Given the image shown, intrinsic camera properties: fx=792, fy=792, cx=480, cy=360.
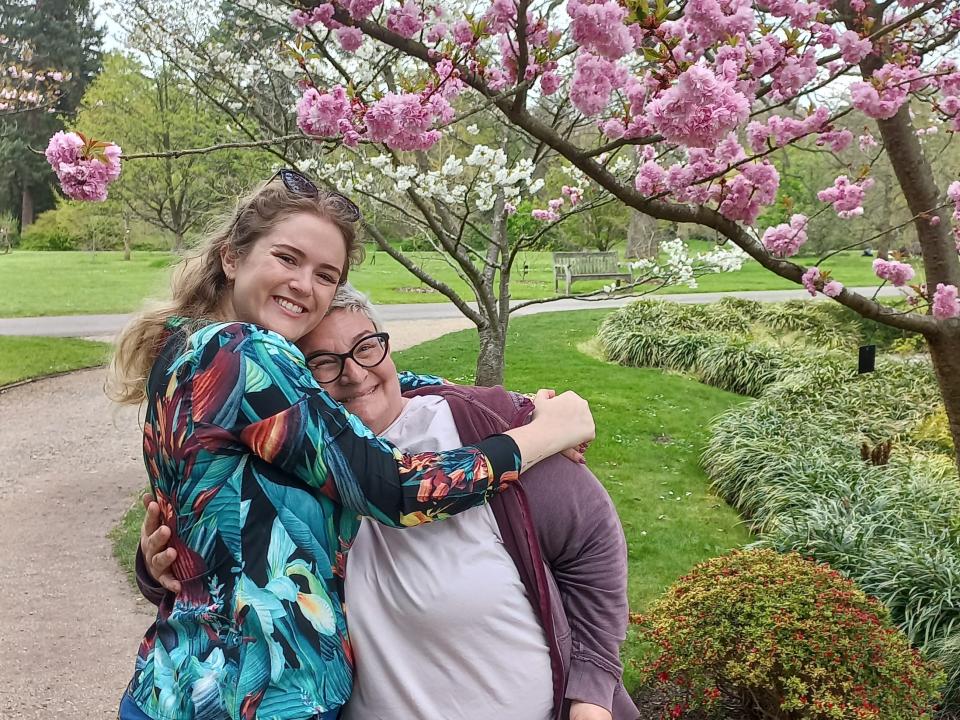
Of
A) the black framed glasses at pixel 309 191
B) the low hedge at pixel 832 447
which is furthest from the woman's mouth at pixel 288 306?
the low hedge at pixel 832 447

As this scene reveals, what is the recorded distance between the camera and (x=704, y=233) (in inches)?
1169

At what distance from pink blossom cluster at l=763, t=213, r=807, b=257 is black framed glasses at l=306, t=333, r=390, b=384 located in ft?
8.56

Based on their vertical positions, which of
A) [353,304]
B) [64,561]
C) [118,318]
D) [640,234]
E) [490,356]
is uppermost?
[640,234]

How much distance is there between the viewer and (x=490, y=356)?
456 cm

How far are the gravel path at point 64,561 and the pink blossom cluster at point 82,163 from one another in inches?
32.6

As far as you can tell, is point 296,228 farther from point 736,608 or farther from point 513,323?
point 513,323

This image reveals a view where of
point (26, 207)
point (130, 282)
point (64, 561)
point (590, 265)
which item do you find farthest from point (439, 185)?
point (26, 207)

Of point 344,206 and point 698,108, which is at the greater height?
point 698,108

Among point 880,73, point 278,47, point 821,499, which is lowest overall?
point 821,499

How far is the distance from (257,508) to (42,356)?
12.0 m

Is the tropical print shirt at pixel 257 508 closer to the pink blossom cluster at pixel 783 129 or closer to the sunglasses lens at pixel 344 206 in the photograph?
the sunglasses lens at pixel 344 206

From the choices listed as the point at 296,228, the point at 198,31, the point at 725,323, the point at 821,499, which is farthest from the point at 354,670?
the point at 725,323

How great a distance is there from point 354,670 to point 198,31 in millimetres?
10680

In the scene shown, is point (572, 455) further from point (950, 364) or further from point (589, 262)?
point (589, 262)
